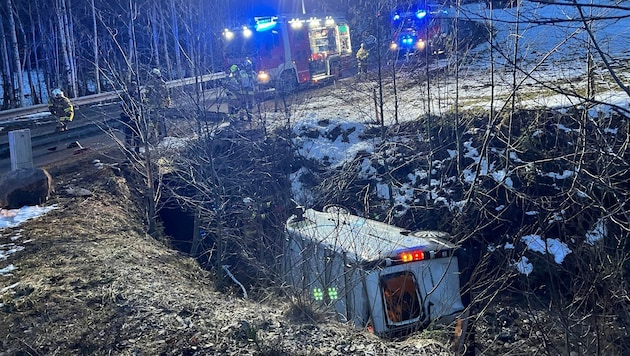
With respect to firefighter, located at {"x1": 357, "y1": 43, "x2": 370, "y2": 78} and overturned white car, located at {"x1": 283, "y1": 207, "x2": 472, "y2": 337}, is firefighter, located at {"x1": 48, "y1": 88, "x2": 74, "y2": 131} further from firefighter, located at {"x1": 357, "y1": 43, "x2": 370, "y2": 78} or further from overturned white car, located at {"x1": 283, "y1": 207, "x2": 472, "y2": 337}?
firefighter, located at {"x1": 357, "y1": 43, "x2": 370, "y2": 78}

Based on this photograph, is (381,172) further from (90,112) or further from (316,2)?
(316,2)

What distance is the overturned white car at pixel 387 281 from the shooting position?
5.30 m

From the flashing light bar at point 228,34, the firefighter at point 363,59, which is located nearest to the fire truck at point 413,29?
the firefighter at point 363,59

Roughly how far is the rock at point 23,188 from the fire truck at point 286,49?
8938 mm

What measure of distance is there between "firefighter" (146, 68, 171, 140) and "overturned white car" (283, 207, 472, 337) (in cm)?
566

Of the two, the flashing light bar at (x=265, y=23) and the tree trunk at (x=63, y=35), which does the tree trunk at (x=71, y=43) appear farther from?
the flashing light bar at (x=265, y=23)

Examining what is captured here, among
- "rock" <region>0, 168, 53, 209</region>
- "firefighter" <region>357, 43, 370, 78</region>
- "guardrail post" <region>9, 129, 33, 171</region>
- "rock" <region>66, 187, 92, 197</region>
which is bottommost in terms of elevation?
"rock" <region>66, 187, 92, 197</region>

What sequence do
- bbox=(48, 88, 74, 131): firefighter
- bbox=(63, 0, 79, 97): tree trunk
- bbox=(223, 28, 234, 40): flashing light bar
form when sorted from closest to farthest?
1. bbox=(48, 88, 74, 131): firefighter
2. bbox=(223, 28, 234, 40): flashing light bar
3. bbox=(63, 0, 79, 97): tree trunk

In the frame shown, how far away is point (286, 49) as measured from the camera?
61.6 ft

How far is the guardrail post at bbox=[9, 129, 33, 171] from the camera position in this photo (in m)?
9.07

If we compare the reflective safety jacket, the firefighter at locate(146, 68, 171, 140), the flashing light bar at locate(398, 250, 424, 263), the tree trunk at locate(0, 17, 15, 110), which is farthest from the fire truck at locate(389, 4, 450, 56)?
the tree trunk at locate(0, 17, 15, 110)

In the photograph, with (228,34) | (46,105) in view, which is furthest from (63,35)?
(228,34)

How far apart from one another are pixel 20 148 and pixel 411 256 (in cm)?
755

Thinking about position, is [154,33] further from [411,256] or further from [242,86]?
[411,256]
